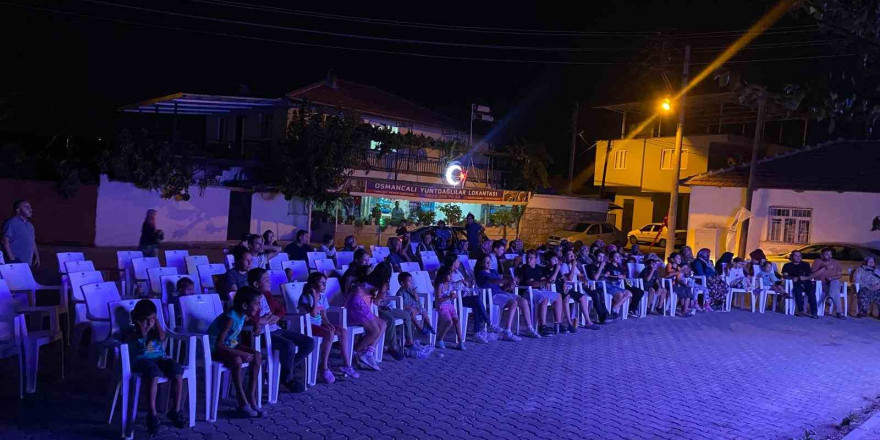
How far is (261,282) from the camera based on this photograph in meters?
6.17

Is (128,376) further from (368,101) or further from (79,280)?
(368,101)

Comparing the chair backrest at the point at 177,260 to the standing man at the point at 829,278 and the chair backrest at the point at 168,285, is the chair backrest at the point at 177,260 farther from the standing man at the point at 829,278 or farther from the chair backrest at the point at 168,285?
the standing man at the point at 829,278

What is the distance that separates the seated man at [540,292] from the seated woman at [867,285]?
311 inches

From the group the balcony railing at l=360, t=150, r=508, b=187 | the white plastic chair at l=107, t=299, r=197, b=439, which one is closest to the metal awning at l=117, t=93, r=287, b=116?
the balcony railing at l=360, t=150, r=508, b=187

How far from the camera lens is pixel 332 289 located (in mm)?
7641

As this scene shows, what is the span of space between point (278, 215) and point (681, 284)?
14.7 metres

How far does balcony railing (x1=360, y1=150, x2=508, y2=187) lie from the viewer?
25.8 metres

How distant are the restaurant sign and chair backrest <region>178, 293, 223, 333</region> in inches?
684

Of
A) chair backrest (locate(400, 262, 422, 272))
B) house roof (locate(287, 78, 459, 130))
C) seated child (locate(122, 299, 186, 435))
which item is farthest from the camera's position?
house roof (locate(287, 78, 459, 130))

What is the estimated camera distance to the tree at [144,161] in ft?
61.8

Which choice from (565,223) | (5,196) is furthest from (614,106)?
(5,196)

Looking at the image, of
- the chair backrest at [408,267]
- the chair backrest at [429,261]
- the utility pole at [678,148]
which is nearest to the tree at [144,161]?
the chair backrest at [429,261]

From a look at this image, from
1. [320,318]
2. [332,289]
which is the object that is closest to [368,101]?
[332,289]

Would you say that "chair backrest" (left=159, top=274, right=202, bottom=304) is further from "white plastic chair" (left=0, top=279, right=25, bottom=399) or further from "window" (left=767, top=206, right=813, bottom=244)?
"window" (left=767, top=206, right=813, bottom=244)
